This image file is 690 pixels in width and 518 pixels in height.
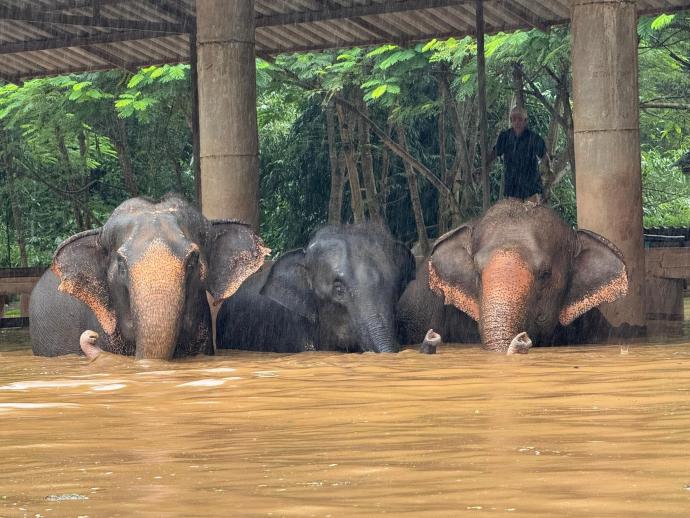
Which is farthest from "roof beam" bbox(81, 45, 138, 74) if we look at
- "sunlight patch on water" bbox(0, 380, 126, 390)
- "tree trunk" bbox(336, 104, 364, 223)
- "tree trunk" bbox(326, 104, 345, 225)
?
"sunlight patch on water" bbox(0, 380, 126, 390)

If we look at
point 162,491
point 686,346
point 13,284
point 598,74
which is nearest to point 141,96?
point 13,284

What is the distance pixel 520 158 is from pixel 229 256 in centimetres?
475

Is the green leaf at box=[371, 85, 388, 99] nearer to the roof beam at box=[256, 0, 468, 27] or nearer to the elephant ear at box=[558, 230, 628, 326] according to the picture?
the roof beam at box=[256, 0, 468, 27]

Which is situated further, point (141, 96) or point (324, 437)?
point (141, 96)

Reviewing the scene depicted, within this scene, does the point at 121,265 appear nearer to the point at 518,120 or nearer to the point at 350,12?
the point at 350,12

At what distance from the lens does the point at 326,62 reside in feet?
68.1

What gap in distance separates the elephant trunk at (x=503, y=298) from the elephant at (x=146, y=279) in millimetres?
1624

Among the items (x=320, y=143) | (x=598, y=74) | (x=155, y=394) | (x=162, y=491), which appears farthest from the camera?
(x=320, y=143)

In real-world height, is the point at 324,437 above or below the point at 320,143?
below

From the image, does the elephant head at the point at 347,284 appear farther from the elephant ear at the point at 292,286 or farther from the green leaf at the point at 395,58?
the green leaf at the point at 395,58

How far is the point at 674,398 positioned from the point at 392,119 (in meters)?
16.0

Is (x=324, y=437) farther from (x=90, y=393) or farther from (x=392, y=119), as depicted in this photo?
(x=392, y=119)

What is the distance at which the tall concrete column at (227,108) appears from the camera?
1159 cm

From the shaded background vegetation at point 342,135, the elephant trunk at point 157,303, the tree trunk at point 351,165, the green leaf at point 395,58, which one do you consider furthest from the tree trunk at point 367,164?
the elephant trunk at point 157,303
